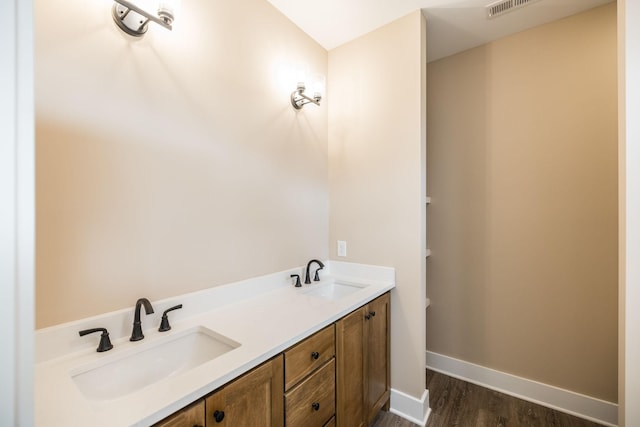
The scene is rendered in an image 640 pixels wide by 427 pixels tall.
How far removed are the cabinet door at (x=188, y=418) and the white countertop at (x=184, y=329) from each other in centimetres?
2

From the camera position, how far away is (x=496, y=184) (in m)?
2.13

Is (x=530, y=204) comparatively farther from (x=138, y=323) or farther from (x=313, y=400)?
(x=138, y=323)

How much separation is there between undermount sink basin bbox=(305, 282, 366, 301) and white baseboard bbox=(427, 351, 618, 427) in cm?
112

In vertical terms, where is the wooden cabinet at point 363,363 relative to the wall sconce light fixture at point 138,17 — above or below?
below

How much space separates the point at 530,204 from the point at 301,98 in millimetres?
1870

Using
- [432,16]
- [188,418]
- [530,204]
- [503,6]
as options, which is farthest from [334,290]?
[503,6]

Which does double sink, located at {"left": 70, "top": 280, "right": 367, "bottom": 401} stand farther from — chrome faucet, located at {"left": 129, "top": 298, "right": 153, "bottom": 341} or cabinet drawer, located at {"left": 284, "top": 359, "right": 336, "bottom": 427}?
cabinet drawer, located at {"left": 284, "top": 359, "right": 336, "bottom": 427}

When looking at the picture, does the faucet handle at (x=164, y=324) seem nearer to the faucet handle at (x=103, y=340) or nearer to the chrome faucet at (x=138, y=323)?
the chrome faucet at (x=138, y=323)

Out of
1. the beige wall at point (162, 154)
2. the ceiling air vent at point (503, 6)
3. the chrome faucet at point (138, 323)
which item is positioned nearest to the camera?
the beige wall at point (162, 154)

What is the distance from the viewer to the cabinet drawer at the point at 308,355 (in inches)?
42.6

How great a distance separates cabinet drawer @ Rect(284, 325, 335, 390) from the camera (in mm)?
1082

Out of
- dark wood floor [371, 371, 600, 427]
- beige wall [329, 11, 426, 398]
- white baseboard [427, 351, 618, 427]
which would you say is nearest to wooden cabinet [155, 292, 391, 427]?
beige wall [329, 11, 426, 398]

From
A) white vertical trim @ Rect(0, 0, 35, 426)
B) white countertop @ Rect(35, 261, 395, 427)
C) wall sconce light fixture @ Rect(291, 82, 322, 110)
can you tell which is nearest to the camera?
white vertical trim @ Rect(0, 0, 35, 426)

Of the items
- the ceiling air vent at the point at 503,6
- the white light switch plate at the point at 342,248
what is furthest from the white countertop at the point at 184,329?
the ceiling air vent at the point at 503,6
